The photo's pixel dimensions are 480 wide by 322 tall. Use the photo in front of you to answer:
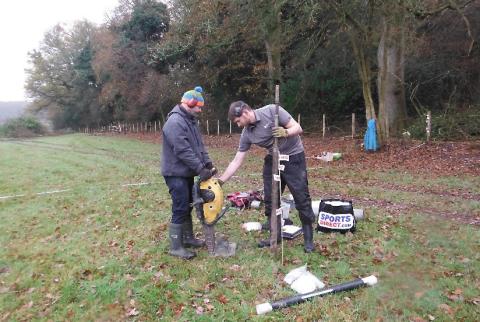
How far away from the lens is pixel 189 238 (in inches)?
242

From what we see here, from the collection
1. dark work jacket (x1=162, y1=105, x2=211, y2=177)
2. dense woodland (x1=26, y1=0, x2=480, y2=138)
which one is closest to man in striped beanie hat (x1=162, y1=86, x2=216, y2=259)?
dark work jacket (x1=162, y1=105, x2=211, y2=177)

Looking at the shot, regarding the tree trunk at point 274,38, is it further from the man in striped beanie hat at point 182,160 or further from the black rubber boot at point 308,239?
the black rubber boot at point 308,239

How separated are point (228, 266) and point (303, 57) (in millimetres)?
15089

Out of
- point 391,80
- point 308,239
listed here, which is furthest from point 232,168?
point 391,80

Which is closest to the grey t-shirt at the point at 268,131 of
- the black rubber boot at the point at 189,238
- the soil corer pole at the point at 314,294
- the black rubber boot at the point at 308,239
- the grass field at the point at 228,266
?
the black rubber boot at the point at 308,239

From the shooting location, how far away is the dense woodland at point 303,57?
51.8ft

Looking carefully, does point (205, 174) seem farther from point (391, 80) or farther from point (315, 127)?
point (315, 127)

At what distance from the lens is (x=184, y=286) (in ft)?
16.4

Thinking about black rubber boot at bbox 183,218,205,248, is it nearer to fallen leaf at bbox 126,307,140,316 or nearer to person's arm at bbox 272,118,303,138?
fallen leaf at bbox 126,307,140,316

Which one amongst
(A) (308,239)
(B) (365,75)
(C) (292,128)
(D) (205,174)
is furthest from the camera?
(B) (365,75)

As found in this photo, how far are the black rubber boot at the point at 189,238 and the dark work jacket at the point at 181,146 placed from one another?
2.90 ft

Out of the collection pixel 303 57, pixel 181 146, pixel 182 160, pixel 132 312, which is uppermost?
pixel 303 57

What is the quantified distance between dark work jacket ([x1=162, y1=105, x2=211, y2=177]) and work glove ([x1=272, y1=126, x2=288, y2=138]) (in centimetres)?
107

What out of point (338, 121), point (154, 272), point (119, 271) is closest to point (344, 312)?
point (154, 272)
